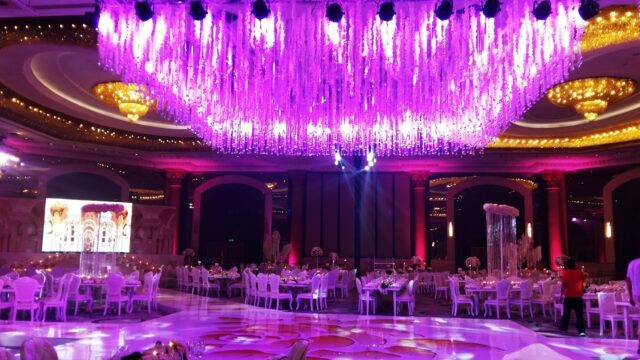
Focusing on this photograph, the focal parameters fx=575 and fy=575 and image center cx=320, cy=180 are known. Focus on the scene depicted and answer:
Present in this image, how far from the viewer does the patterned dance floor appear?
5555 millimetres

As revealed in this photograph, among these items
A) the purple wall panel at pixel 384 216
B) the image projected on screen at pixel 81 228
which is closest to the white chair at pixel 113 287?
the image projected on screen at pixel 81 228

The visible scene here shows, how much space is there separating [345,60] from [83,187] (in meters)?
12.2

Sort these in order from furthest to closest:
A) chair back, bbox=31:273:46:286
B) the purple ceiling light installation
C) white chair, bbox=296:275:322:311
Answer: white chair, bbox=296:275:322:311, chair back, bbox=31:273:46:286, the purple ceiling light installation

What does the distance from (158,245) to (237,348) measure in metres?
11.3

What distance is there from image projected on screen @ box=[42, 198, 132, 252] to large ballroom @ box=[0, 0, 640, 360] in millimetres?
65

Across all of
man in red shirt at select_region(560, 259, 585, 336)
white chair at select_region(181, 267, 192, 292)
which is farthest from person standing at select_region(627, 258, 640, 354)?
white chair at select_region(181, 267, 192, 292)

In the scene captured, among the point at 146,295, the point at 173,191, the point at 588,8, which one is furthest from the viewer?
the point at 173,191

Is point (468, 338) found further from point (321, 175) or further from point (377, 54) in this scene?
point (321, 175)

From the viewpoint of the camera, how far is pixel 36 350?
2998 mm

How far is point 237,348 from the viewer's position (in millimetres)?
5742

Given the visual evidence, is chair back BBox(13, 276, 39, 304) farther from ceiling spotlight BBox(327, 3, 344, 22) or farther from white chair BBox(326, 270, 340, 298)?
white chair BBox(326, 270, 340, 298)

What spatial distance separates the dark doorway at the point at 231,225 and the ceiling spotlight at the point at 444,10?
13.0 meters


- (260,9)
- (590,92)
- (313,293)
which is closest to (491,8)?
(260,9)

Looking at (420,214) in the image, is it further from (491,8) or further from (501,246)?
(491,8)
